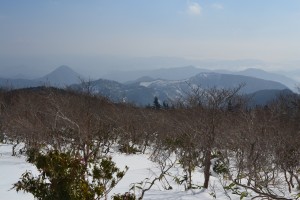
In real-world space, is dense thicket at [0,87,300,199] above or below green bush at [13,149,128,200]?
below

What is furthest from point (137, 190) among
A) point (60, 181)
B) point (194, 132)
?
point (60, 181)

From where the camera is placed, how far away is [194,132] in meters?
22.8

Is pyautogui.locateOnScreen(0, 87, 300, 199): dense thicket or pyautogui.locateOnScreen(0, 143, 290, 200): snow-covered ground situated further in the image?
pyautogui.locateOnScreen(0, 87, 300, 199): dense thicket

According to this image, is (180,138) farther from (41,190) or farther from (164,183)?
(41,190)

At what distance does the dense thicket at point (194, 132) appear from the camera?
17.9 m

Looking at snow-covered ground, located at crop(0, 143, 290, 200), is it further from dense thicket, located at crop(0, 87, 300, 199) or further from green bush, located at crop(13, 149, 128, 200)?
green bush, located at crop(13, 149, 128, 200)

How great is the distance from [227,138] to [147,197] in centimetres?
1225

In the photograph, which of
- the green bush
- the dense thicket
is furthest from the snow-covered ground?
the green bush

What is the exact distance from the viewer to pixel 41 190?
604cm

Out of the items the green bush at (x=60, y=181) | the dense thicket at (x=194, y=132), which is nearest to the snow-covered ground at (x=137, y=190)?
the dense thicket at (x=194, y=132)

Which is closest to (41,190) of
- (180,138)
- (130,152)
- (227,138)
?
(227,138)

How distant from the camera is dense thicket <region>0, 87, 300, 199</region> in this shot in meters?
17.9

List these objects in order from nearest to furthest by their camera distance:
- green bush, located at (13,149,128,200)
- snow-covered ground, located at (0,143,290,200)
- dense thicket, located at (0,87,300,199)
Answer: green bush, located at (13,149,128,200), snow-covered ground, located at (0,143,290,200), dense thicket, located at (0,87,300,199)

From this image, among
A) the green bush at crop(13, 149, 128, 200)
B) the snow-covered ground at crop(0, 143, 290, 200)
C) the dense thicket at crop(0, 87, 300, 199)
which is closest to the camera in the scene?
the green bush at crop(13, 149, 128, 200)
